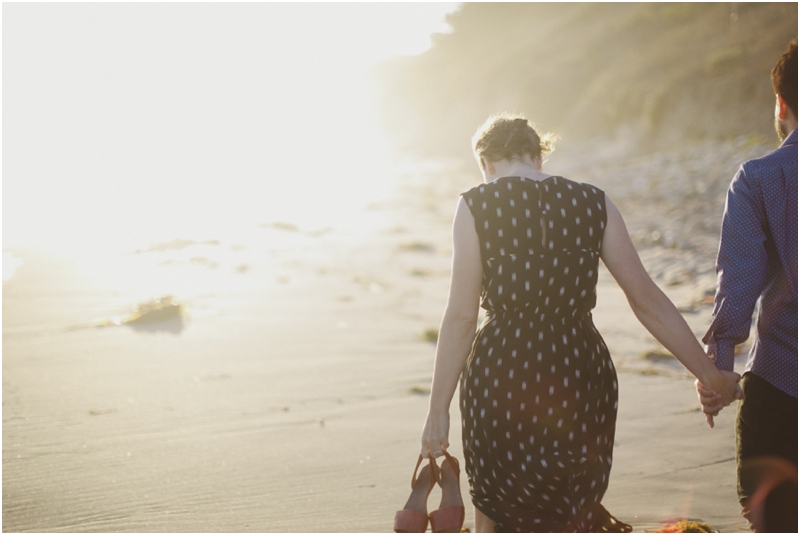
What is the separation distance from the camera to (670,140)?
2209cm

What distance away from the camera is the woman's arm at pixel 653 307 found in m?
2.34

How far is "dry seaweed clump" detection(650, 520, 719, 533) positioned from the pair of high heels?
134 cm

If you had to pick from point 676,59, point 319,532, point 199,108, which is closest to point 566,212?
point 319,532

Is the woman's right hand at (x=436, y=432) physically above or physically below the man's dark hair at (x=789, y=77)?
below

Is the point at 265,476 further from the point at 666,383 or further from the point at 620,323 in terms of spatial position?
the point at 620,323

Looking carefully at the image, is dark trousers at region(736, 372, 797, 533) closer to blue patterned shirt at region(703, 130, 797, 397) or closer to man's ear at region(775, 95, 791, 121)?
blue patterned shirt at region(703, 130, 797, 397)

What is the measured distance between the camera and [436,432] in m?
2.36

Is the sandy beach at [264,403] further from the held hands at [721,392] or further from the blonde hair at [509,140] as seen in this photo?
the blonde hair at [509,140]

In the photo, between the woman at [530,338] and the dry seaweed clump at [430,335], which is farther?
the dry seaweed clump at [430,335]

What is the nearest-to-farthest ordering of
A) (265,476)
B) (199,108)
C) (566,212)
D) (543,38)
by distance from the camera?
(566,212) < (265,476) < (543,38) < (199,108)

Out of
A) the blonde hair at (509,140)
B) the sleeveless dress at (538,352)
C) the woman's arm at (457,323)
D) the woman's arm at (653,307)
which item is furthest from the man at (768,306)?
the woman's arm at (457,323)

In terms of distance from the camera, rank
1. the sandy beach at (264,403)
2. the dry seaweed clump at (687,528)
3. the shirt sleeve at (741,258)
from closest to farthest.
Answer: the shirt sleeve at (741,258) < the dry seaweed clump at (687,528) < the sandy beach at (264,403)

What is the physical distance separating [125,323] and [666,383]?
5.22 meters

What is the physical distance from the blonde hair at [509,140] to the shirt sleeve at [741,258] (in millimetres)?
705
